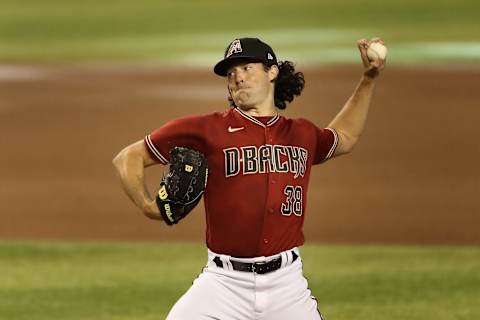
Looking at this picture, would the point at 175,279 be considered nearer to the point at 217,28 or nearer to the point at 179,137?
the point at 179,137

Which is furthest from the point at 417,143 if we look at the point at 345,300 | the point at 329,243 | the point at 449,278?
the point at 345,300

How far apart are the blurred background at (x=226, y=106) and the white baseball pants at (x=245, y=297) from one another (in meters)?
2.48

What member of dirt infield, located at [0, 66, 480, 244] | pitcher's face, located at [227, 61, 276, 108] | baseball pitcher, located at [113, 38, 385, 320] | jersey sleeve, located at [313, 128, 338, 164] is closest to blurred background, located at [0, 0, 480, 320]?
dirt infield, located at [0, 66, 480, 244]

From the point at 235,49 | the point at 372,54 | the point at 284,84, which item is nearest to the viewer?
the point at 235,49

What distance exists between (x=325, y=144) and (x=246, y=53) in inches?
25.2

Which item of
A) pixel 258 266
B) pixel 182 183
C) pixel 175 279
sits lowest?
pixel 175 279

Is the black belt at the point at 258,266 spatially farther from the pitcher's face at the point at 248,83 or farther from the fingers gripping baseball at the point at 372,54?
the fingers gripping baseball at the point at 372,54

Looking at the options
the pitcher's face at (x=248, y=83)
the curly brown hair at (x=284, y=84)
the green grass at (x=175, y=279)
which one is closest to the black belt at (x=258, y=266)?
the pitcher's face at (x=248, y=83)

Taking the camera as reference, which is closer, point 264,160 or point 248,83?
point 264,160

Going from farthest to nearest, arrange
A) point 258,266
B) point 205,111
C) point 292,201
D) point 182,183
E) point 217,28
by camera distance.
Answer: point 217,28 → point 205,111 → point 292,201 → point 258,266 → point 182,183

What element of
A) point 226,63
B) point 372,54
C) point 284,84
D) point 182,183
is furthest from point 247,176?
point 372,54

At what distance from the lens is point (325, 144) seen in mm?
5414

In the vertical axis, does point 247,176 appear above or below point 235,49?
below

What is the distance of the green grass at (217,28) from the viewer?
1758cm
